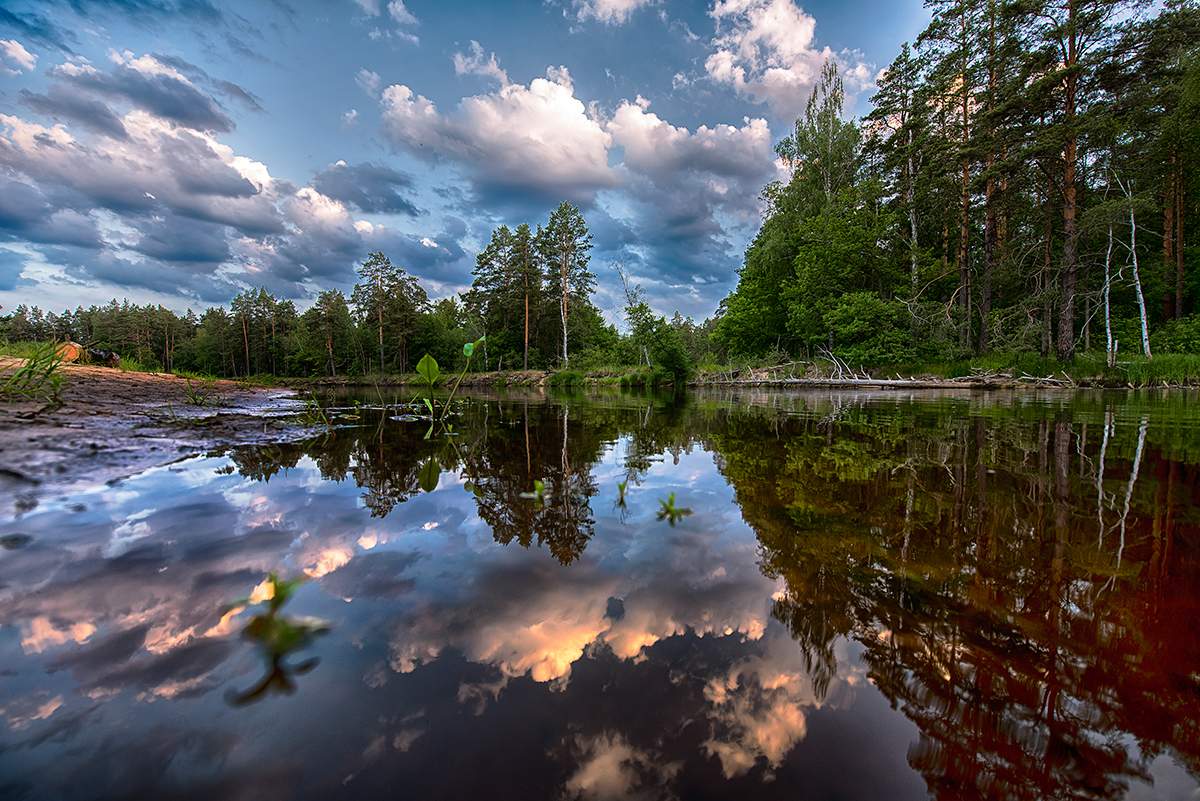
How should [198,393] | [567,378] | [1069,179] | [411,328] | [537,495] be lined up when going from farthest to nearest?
1. [411,328]
2. [567,378]
3. [1069,179]
4. [198,393]
5. [537,495]

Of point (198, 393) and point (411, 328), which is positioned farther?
point (411, 328)

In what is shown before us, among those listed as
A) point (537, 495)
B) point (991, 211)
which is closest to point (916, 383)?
point (991, 211)

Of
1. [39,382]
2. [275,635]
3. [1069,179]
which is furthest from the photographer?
[1069,179]

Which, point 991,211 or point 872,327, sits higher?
point 991,211

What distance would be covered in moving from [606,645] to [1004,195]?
951 inches

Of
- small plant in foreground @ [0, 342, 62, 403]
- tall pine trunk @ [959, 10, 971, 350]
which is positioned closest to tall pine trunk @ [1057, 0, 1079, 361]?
tall pine trunk @ [959, 10, 971, 350]

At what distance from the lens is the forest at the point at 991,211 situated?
1570cm

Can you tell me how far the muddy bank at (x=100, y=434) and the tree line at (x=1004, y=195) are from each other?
2275 cm

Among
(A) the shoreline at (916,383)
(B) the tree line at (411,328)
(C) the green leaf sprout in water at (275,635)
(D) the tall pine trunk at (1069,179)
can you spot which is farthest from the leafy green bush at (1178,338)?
(C) the green leaf sprout in water at (275,635)

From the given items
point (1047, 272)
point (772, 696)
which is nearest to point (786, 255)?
point (1047, 272)

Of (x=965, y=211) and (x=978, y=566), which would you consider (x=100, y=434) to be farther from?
(x=965, y=211)

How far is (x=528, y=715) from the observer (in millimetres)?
1246

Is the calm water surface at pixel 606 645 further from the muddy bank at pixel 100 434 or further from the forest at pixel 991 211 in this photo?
the forest at pixel 991 211

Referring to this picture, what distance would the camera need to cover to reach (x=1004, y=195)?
1802 centimetres
